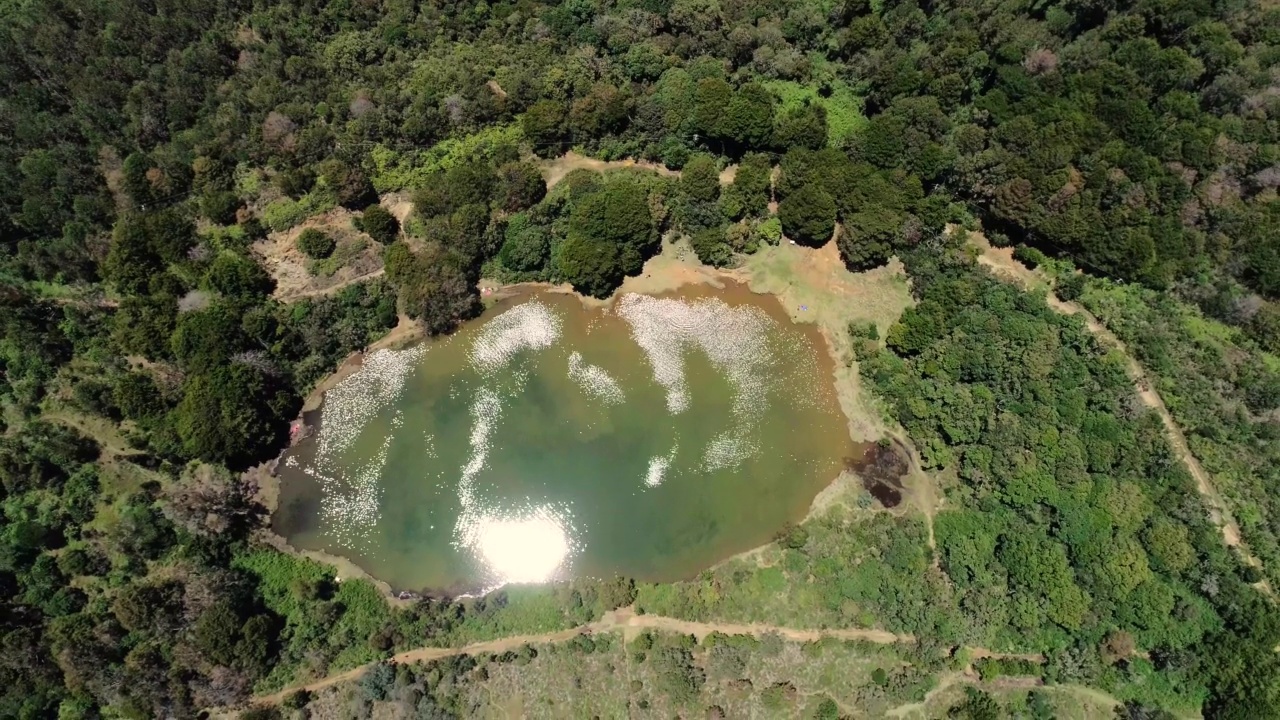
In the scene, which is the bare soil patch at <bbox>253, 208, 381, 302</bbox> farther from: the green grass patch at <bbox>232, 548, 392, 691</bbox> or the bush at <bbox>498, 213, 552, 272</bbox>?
the green grass patch at <bbox>232, 548, 392, 691</bbox>

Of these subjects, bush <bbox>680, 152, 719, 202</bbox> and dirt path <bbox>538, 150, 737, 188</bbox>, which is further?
dirt path <bbox>538, 150, 737, 188</bbox>

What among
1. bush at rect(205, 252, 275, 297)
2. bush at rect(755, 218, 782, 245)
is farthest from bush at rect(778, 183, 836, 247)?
bush at rect(205, 252, 275, 297)

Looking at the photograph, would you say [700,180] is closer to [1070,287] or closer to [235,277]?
[1070,287]

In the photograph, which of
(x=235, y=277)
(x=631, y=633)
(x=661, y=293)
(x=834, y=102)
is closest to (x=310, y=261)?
(x=235, y=277)

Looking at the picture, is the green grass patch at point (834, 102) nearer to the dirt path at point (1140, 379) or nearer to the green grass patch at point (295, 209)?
the dirt path at point (1140, 379)

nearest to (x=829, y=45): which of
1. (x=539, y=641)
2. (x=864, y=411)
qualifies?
(x=864, y=411)

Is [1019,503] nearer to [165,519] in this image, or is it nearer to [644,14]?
[644,14]

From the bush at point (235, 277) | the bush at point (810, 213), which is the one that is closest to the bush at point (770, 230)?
the bush at point (810, 213)
